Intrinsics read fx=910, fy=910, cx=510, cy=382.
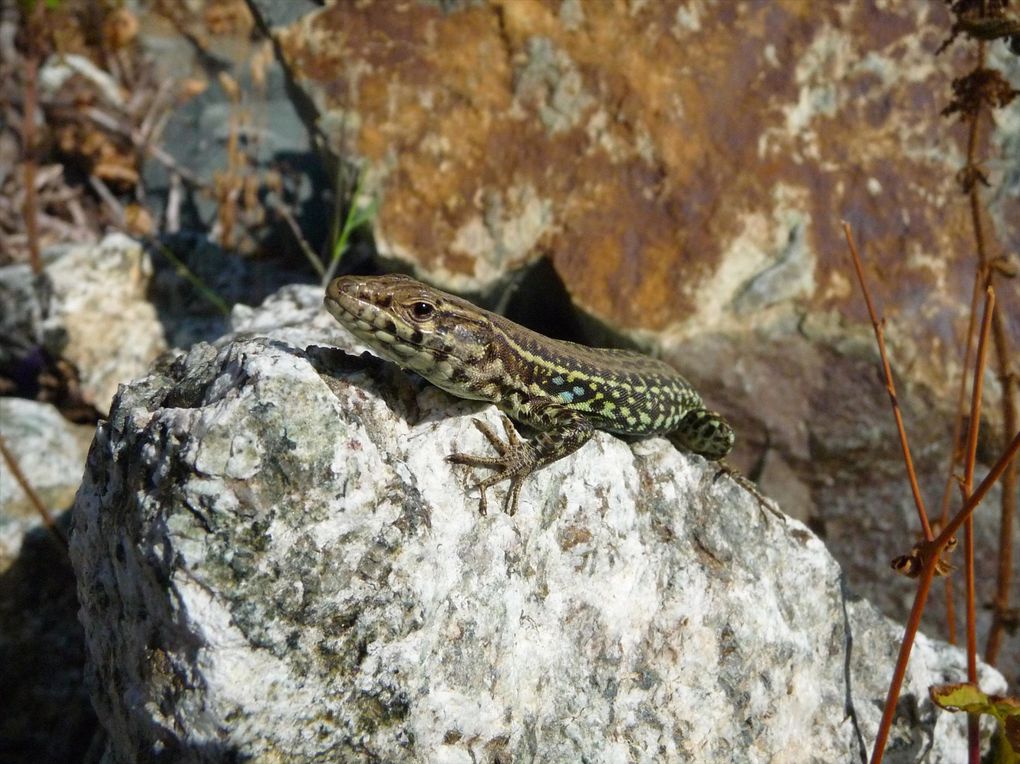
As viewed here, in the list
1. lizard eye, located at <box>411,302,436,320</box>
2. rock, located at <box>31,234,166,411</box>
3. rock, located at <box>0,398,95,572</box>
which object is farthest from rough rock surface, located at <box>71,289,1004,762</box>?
rock, located at <box>31,234,166,411</box>

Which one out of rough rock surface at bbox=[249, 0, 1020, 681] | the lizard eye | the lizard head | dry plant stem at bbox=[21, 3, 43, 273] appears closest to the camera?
the lizard head

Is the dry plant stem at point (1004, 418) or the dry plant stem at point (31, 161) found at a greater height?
the dry plant stem at point (1004, 418)

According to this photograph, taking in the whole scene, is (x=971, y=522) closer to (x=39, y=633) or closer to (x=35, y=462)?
(x=39, y=633)

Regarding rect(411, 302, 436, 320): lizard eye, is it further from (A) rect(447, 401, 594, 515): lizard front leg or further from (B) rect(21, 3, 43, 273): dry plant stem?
(B) rect(21, 3, 43, 273): dry plant stem

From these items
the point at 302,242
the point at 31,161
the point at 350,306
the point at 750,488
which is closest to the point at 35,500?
the point at 302,242

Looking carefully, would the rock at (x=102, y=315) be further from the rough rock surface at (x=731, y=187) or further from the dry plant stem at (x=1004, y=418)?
the dry plant stem at (x=1004, y=418)

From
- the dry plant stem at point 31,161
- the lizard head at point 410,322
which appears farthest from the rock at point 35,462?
the lizard head at point 410,322
